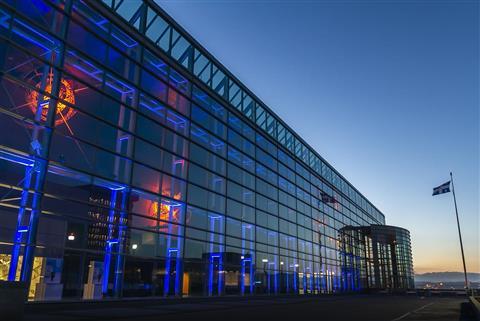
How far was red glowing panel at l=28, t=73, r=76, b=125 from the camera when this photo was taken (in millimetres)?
20141

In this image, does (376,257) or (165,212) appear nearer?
(165,212)

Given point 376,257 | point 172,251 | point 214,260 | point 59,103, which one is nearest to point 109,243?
point 172,251

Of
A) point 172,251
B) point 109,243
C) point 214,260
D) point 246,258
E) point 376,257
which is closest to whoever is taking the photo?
point 109,243

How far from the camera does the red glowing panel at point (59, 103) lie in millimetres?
20141

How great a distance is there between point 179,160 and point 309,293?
30.5 metres

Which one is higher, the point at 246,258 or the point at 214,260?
the point at 246,258

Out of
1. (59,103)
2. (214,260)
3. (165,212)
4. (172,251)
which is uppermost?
(59,103)

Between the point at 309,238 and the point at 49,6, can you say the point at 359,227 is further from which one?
the point at 49,6

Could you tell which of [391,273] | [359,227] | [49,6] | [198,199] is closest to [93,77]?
[49,6]

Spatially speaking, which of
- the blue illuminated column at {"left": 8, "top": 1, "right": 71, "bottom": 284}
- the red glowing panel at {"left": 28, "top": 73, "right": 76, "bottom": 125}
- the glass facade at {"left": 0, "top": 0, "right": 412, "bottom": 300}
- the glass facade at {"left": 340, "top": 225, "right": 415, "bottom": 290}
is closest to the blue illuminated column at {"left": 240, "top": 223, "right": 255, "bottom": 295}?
the glass facade at {"left": 0, "top": 0, "right": 412, "bottom": 300}

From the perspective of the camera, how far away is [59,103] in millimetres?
21125

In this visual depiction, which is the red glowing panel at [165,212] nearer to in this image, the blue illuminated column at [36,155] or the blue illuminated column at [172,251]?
the blue illuminated column at [172,251]

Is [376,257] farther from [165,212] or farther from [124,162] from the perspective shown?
[124,162]

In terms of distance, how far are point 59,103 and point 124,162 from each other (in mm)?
5510
